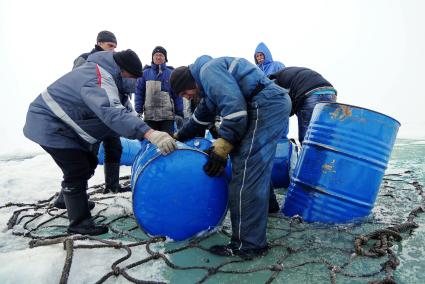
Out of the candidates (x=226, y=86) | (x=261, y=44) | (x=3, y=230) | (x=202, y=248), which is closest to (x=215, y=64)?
(x=226, y=86)

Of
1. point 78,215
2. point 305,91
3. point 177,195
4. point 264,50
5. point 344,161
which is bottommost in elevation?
point 78,215

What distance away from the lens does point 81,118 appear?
2809 mm

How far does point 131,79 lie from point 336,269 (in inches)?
94.1

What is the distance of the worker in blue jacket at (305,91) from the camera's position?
360cm

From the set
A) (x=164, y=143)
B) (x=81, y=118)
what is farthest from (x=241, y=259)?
(x=81, y=118)

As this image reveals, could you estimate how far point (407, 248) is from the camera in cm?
234

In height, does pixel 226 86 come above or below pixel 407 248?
above

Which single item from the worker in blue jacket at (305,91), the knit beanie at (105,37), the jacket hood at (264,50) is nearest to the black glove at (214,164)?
the worker in blue jacket at (305,91)

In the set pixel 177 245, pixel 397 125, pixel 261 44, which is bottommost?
pixel 177 245

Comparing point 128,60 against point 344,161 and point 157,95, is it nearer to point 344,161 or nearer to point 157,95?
point 344,161

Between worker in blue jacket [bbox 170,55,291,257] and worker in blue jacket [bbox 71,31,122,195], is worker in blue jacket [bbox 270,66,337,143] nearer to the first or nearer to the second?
worker in blue jacket [bbox 170,55,291,257]

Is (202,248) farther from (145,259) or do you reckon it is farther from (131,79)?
(131,79)

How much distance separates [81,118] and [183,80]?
3.01ft

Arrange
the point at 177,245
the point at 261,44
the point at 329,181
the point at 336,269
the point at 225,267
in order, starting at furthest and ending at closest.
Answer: the point at 261,44 → the point at 329,181 → the point at 177,245 → the point at 225,267 → the point at 336,269
